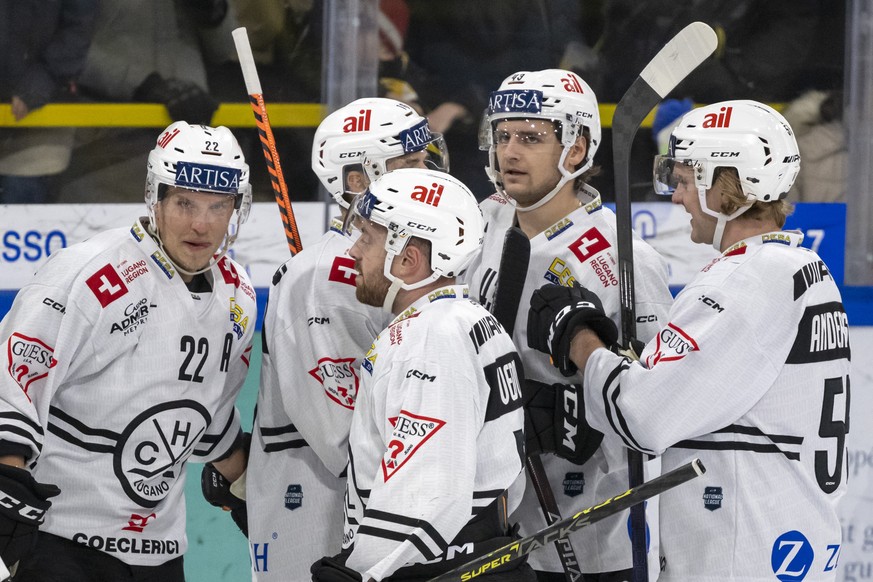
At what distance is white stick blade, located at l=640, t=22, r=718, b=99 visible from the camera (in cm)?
295

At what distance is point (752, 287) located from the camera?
2.53m

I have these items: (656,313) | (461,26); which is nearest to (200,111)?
(461,26)

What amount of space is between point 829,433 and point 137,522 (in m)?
1.52

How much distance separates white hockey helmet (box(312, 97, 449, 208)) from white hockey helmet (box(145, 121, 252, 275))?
0.21m

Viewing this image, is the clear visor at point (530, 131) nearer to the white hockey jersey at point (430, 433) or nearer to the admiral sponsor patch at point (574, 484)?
the white hockey jersey at point (430, 433)

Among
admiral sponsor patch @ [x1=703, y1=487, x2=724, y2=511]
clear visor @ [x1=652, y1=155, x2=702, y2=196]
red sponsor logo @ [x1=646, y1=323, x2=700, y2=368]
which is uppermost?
clear visor @ [x1=652, y1=155, x2=702, y2=196]

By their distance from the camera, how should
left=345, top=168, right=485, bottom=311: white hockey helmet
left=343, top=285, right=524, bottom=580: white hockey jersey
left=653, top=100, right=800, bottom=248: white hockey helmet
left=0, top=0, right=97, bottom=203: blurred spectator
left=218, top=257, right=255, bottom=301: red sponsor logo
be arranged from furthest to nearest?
left=0, top=0, right=97, bottom=203: blurred spectator
left=218, top=257, right=255, bottom=301: red sponsor logo
left=653, top=100, right=800, bottom=248: white hockey helmet
left=345, top=168, right=485, bottom=311: white hockey helmet
left=343, top=285, right=524, bottom=580: white hockey jersey

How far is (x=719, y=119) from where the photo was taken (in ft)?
8.88

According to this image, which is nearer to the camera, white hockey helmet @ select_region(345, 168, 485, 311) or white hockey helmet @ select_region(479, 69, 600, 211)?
white hockey helmet @ select_region(345, 168, 485, 311)

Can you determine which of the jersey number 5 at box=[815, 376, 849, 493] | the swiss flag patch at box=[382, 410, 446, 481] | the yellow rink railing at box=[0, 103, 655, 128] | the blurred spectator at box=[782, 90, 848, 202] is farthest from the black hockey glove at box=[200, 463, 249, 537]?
the blurred spectator at box=[782, 90, 848, 202]

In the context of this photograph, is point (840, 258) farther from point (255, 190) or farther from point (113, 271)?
point (113, 271)

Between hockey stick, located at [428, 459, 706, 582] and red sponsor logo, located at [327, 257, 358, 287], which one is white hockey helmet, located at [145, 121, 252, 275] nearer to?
red sponsor logo, located at [327, 257, 358, 287]

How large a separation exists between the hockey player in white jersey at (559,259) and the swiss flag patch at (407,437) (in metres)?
0.67

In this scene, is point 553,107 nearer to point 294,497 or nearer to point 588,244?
point 588,244
